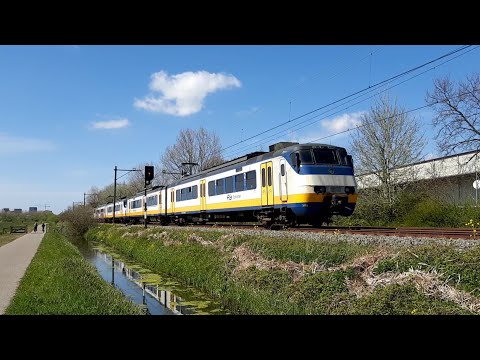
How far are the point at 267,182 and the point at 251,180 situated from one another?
1.47m

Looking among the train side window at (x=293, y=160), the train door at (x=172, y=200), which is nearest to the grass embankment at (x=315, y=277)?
the train side window at (x=293, y=160)

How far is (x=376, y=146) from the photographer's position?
26672 millimetres

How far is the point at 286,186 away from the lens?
15289mm

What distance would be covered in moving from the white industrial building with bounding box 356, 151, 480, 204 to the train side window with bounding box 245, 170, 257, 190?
1145 cm

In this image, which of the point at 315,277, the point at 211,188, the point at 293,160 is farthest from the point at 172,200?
the point at 315,277

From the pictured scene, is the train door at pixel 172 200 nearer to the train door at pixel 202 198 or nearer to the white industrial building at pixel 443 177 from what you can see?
the train door at pixel 202 198

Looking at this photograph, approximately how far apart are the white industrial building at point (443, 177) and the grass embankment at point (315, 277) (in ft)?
43.3

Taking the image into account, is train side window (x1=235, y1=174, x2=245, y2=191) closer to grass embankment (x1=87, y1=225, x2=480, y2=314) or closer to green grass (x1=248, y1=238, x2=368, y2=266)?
grass embankment (x1=87, y1=225, x2=480, y2=314)

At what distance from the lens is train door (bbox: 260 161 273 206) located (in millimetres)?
16359

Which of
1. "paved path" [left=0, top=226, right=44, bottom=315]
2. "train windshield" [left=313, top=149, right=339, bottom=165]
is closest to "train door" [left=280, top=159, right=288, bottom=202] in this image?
"train windshield" [left=313, top=149, right=339, bottom=165]

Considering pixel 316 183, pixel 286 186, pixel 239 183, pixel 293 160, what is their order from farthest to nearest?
pixel 239 183 → pixel 286 186 → pixel 293 160 → pixel 316 183

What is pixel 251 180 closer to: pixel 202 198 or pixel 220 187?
pixel 220 187

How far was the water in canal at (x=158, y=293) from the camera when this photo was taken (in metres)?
11.9
